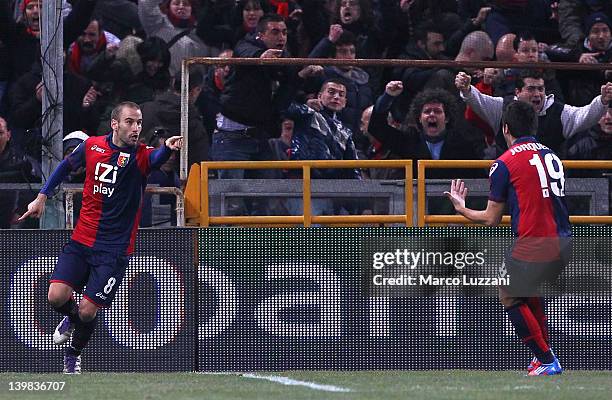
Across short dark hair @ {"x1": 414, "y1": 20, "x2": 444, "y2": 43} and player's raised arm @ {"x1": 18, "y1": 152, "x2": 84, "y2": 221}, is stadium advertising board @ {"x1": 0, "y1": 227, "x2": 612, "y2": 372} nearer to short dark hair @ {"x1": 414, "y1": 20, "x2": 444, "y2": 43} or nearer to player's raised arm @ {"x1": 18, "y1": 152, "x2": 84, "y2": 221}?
player's raised arm @ {"x1": 18, "y1": 152, "x2": 84, "y2": 221}

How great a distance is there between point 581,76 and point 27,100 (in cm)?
584

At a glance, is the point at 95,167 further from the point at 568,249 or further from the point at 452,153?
the point at 452,153

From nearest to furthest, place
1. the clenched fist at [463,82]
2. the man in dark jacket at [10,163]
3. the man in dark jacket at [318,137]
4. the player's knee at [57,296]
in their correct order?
the player's knee at [57,296] → the clenched fist at [463,82] → the man in dark jacket at [10,163] → the man in dark jacket at [318,137]

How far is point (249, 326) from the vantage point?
10398mm

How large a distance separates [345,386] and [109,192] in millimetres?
2530

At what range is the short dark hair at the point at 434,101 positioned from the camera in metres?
12.6

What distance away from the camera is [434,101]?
12562 mm

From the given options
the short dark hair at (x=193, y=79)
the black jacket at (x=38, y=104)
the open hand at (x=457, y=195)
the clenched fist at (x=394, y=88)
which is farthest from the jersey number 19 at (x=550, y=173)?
the black jacket at (x=38, y=104)

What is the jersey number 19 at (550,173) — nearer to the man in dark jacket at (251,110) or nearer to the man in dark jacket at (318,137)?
the man in dark jacket at (318,137)

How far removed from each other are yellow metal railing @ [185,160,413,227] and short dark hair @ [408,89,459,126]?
1979 mm

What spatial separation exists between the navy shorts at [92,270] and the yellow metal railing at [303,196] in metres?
1.58

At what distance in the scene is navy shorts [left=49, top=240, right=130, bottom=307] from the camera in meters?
9.29

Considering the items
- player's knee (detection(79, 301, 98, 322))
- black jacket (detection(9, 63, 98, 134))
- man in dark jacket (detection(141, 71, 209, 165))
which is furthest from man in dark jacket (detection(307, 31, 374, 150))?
player's knee (detection(79, 301, 98, 322))

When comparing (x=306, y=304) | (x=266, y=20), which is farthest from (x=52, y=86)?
(x=306, y=304)
